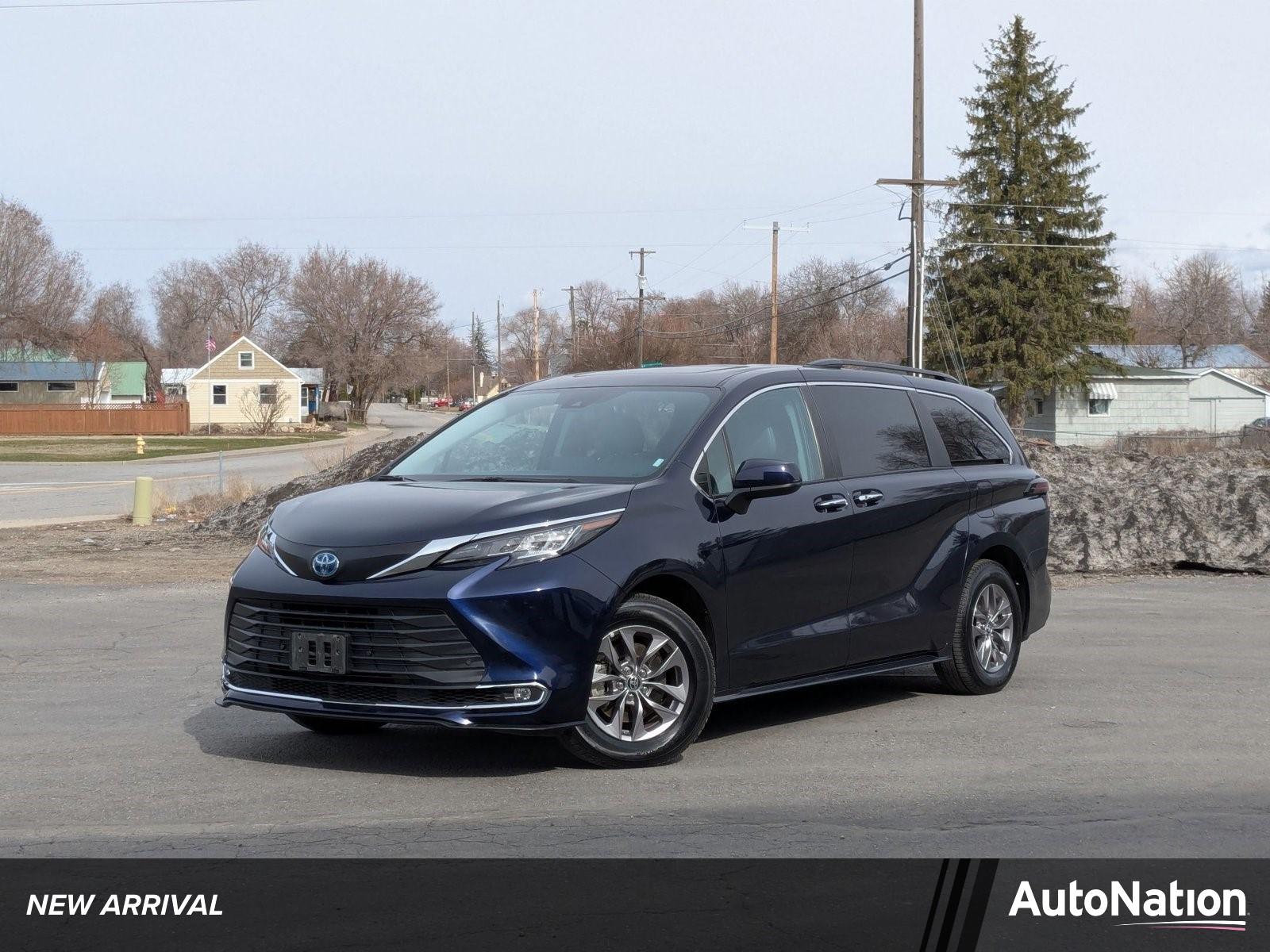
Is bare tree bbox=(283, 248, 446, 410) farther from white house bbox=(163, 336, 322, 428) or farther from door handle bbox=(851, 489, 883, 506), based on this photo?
door handle bbox=(851, 489, 883, 506)

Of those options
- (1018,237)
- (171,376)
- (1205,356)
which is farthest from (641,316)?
(171,376)

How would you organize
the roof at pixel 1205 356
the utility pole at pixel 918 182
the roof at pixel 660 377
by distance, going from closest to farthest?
the roof at pixel 660 377 → the utility pole at pixel 918 182 → the roof at pixel 1205 356

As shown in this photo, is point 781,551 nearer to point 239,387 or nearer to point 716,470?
point 716,470

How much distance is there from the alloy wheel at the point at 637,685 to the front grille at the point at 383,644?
606mm

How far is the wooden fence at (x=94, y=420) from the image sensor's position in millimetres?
76438

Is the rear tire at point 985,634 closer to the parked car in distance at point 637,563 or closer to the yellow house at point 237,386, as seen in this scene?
the parked car in distance at point 637,563

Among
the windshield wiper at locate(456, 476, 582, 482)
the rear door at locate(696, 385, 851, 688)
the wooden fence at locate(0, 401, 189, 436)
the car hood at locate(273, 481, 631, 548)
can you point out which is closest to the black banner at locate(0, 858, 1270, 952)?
the car hood at locate(273, 481, 631, 548)

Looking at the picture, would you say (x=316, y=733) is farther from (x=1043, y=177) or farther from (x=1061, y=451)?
(x=1043, y=177)

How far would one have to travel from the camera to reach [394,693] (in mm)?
6184

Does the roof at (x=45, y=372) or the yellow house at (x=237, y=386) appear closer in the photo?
the yellow house at (x=237, y=386)

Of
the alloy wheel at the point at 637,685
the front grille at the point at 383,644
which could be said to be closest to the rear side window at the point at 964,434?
the alloy wheel at the point at 637,685

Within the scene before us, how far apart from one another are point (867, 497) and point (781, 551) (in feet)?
2.72

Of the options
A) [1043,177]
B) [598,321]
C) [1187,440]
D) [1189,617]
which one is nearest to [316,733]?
[1189,617]

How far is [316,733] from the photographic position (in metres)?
7.38
